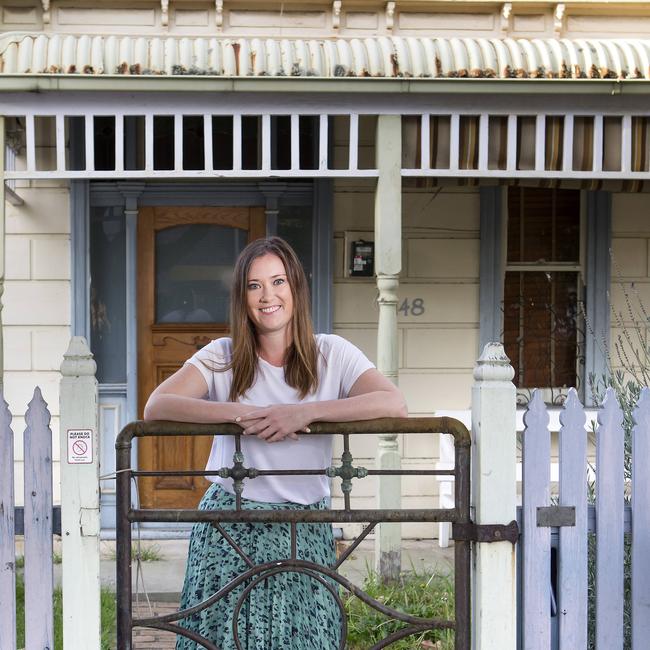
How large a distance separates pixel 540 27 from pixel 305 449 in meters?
5.49

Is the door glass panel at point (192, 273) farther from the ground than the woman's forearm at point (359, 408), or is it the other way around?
the door glass panel at point (192, 273)

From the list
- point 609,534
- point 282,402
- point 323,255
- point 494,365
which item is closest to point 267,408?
point 282,402

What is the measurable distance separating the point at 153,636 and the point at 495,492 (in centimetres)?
282

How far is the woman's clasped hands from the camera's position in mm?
2727

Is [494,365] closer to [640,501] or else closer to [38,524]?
[640,501]

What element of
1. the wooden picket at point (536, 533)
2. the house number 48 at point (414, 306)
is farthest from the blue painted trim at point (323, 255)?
the wooden picket at point (536, 533)

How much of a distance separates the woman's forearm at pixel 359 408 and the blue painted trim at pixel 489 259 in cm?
431

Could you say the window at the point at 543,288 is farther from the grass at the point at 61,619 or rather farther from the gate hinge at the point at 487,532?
the gate hinge at the point at 487,532

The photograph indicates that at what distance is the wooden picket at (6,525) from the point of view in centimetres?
294

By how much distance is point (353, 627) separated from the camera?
4.59 meters

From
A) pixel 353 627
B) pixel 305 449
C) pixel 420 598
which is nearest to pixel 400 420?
pixel 305 449

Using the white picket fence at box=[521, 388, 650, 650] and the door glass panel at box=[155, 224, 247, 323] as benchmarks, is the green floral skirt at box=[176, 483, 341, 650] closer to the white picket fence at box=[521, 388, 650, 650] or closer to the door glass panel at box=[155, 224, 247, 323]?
the white picket fence at box=[521, 388, 650, 650]

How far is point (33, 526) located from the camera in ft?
9.60

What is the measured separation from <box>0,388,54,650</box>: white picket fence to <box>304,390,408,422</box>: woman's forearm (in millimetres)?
834
